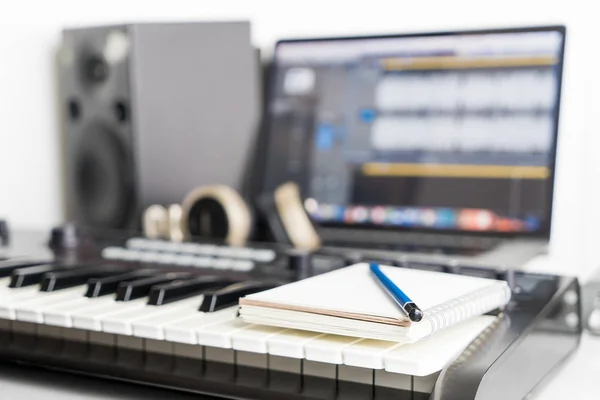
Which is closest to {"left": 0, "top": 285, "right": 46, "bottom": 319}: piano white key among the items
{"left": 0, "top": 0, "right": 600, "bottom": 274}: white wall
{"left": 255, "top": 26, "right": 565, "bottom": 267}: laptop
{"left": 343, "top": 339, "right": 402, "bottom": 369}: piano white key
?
{"left": 343, "top": 339, "right": 402, "bottom": 369}: piano white key

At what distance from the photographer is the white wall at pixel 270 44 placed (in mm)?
1083

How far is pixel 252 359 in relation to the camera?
1.98ft

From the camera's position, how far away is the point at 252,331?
577mm

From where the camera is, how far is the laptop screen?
1058mm

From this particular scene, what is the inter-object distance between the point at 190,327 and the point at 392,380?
160 millimetres

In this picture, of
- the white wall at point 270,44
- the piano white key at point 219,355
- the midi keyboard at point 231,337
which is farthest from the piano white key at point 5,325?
the white wall at point 270,44

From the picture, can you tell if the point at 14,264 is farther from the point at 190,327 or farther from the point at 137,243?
the point at 190,327

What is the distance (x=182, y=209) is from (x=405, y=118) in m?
0.36

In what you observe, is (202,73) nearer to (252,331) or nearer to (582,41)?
(582,41)

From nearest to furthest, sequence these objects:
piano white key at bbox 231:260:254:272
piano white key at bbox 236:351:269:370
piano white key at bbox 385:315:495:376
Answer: piano white key at bbox 385:315:495:376
piano white key at bbox 236:351:269:370
piano white key at bbox 231:260:254:272

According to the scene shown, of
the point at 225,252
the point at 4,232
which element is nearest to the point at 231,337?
the point at 225,252

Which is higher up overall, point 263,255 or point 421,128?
point 421,128

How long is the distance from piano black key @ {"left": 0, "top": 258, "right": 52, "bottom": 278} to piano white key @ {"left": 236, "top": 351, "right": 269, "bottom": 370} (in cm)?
32

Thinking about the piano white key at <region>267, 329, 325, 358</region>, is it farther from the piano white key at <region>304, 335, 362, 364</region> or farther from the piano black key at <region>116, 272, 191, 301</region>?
the piano black key at <region>116, 272, 191, 301</region>
